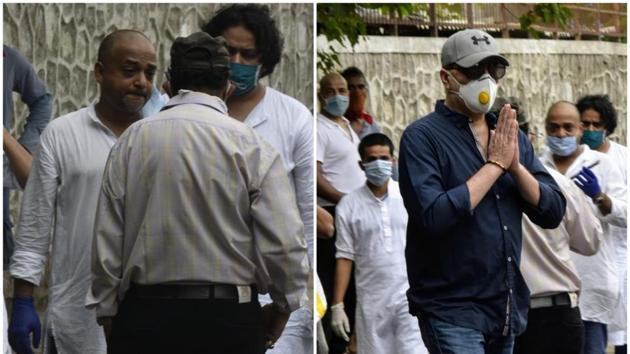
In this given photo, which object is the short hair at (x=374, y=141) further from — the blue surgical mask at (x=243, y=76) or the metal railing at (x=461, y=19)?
the metal railing at (x=461, y=19)

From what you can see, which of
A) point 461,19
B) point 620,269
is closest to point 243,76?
point 620,269

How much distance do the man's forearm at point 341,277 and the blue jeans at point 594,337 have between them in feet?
4.80

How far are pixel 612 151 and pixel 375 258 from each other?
1.72m

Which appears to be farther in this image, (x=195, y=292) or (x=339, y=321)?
(x=339, y=321)

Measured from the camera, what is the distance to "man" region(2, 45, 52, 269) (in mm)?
7273

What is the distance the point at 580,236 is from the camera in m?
8.53

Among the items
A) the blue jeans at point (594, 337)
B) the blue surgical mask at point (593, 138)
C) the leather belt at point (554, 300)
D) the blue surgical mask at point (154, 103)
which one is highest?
the blue surgical mask at point (154, 103)

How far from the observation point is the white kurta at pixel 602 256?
31.5ft

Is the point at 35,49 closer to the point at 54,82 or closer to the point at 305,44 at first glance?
the point at 54,82

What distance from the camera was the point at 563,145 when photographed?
966 cm

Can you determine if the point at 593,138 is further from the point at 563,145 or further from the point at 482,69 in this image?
the point at 482,69

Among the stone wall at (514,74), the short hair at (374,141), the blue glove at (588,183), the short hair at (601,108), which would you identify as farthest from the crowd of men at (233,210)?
the stone wall at (514,74)

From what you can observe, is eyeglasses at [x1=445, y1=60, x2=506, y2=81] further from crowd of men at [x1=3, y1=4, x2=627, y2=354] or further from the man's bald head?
the man's bald head

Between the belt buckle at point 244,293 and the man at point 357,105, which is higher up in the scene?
the man at point 357,105
